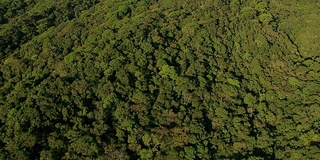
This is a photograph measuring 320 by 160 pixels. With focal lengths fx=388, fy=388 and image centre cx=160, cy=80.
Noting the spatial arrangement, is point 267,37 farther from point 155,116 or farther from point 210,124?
point 155,116

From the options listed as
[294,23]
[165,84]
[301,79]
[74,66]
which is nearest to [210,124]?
[165,84]

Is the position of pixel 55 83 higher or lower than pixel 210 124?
higher

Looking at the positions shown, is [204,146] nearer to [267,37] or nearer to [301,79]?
[301,79]

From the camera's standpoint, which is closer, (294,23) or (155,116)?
(155,116)

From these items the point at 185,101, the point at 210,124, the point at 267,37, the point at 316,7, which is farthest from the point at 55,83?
the point at 316,7

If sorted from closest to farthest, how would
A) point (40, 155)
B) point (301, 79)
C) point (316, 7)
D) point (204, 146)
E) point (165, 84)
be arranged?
point (40, 155) → point (204, 146) → point (165, 84) → point (301, 79) → point (316, 7)

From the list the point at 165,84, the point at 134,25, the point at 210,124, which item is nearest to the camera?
the point at 210,124
